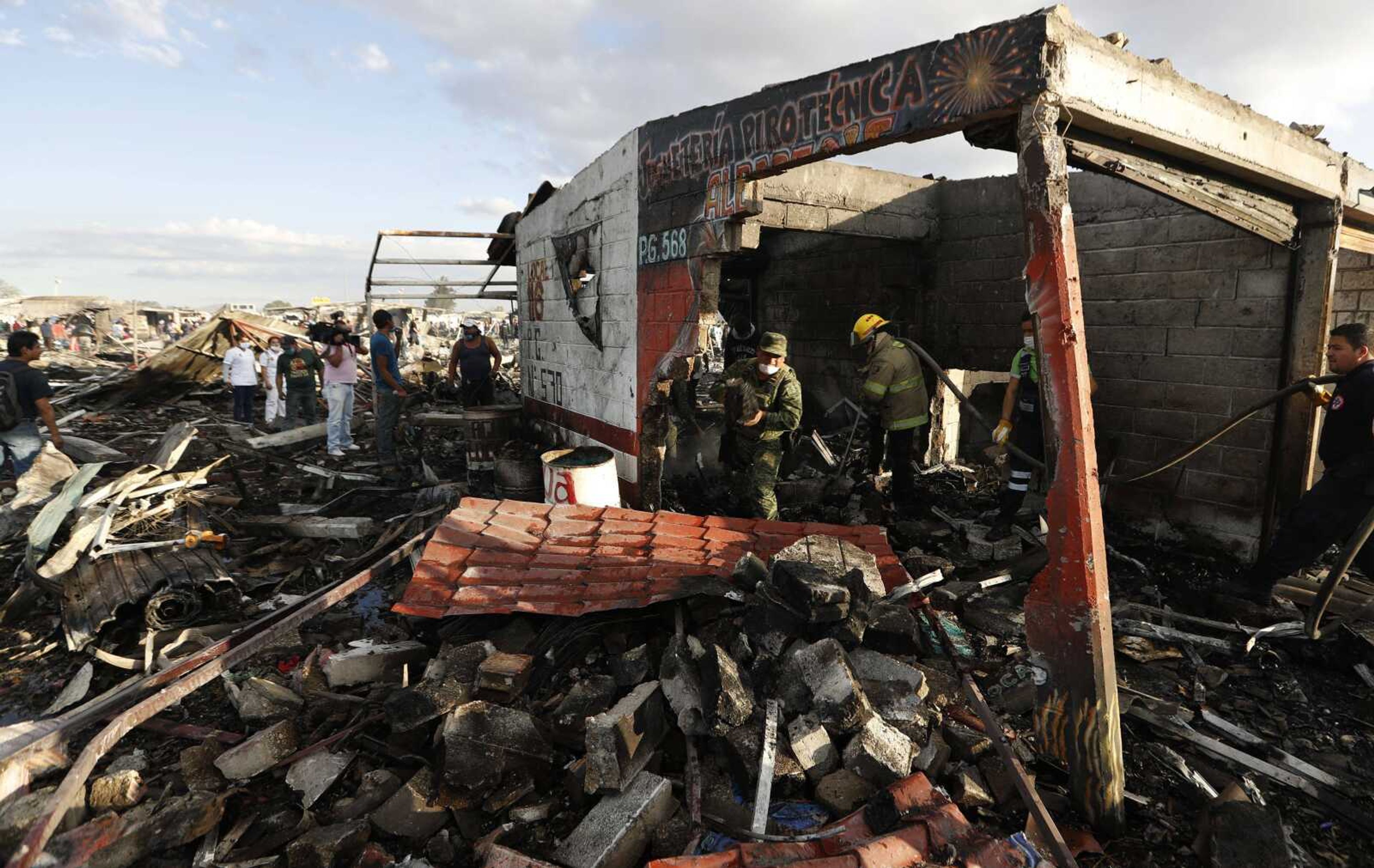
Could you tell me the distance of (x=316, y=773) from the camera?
9.18 ft

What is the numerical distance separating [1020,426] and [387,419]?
7458 millimetres

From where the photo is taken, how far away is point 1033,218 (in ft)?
9.10

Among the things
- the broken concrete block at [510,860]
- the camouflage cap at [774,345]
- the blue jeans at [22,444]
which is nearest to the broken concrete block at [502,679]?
the broken concrete block at [510,860]

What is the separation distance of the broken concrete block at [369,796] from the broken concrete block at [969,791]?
235cm

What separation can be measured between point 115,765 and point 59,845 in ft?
2.20

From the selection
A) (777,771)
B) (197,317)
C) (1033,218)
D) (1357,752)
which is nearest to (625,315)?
(1033,218)

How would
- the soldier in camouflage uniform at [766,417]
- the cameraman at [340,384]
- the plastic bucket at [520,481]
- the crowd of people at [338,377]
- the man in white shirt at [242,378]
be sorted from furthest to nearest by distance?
1. the man in white shirt at [242,378]
2. the cameraman at [340,384]
3. the crowd of people at [338,377]
4. the plastic bucket at [520,481]
5. the soldier in camouflage uniform at [766,417]

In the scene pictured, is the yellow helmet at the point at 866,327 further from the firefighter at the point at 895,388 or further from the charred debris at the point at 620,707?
the charred debris at the point at 620,707

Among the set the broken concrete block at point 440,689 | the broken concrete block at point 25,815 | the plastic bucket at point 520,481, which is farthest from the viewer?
the plastic bucket at point 520,481

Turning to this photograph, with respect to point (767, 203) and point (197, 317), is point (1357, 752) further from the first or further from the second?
point (197, 317)

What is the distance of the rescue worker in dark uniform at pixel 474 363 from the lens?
9.80 metres

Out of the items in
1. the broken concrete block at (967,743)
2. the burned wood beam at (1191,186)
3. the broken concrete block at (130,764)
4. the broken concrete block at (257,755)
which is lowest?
the broken concrete block at (130,764)

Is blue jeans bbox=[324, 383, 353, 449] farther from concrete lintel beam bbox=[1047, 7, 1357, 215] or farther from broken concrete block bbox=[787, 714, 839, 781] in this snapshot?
concrete lintel beam bbox=[1047, 7, 1357, 215]

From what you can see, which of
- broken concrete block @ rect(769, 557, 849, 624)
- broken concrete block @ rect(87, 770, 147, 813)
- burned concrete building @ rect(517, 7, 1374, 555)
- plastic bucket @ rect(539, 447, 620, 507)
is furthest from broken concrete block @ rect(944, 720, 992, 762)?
broken concrete block @ rect(87, 770, 147, 813)
